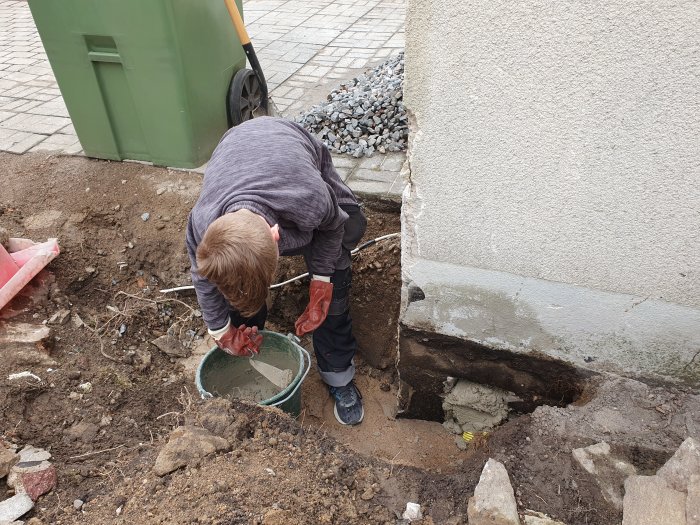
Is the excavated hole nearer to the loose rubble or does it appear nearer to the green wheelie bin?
the loose rubble

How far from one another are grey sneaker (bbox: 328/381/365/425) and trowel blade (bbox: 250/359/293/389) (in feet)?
1.37

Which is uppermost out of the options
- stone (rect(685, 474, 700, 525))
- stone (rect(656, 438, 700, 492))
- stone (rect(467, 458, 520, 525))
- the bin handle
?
the bin handle

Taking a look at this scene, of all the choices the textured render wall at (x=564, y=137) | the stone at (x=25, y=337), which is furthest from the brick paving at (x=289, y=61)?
the stone at (x=25, y=337)

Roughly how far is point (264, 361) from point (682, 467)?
1931 millimetres

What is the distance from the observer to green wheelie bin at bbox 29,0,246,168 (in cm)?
329

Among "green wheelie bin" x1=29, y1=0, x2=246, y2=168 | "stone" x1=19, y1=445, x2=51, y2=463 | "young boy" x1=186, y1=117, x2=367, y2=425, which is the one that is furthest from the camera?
"green wheelie bin" x1=29, y1=0, x2=246, y2=168

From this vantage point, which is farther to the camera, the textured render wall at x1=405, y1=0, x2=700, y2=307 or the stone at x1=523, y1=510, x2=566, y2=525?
the stone at x1=523, y1=510, x2=566, y2=525

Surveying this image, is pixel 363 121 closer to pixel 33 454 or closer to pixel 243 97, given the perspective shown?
pixel 243 97

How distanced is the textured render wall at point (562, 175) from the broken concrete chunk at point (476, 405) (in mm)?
417

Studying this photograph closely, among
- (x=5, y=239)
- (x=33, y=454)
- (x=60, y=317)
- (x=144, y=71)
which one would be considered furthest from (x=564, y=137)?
(x=5, y=239)

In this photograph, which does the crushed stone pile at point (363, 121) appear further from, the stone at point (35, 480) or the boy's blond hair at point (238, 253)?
the stone at point (35, 480)

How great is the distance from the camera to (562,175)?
5.77 feet

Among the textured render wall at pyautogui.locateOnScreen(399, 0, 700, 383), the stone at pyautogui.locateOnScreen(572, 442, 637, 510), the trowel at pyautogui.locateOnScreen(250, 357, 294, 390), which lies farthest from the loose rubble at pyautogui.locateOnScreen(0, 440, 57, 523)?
the stone at pyautogui.locateOnScreen(572, 442, 637, 510)

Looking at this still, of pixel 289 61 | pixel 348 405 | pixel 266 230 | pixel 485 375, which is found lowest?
pixel 348 405
